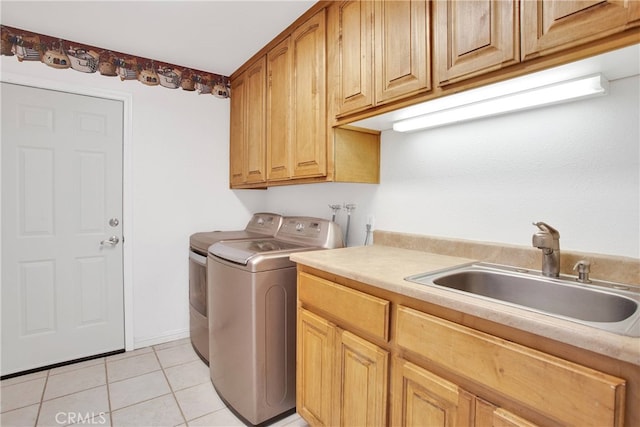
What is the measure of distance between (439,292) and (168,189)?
2416 millimetres

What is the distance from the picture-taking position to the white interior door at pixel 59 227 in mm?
2146

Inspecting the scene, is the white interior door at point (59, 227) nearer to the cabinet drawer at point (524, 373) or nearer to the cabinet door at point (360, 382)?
the cabinet door at point (360, 382)

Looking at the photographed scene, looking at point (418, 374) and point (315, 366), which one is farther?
point (315, 366)

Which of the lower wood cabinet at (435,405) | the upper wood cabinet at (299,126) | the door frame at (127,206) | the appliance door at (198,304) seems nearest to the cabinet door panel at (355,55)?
the upper wood cabinet at (299,126)

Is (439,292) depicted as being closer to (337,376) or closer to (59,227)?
(337,376)

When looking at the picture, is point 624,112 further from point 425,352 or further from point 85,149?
point 85,149

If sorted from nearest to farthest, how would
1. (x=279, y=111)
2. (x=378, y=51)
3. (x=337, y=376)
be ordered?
(x=337, y=376) < (x=378, y=51) < (x=279, y=111)

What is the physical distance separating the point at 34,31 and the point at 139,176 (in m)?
1.12

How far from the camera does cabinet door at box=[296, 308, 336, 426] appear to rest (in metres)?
1.37

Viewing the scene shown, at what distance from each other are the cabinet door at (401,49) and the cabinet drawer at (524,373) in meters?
0.89

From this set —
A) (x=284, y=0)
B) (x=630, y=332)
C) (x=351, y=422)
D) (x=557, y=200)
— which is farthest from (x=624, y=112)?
(x=284, y=0)

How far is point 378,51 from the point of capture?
1.43m

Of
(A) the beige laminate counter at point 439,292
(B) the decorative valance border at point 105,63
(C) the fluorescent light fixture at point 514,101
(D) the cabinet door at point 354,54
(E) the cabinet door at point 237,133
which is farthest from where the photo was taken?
(E) the cabinet door at point 237,133

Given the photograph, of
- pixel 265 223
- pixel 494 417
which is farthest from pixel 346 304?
pixel 265 223
